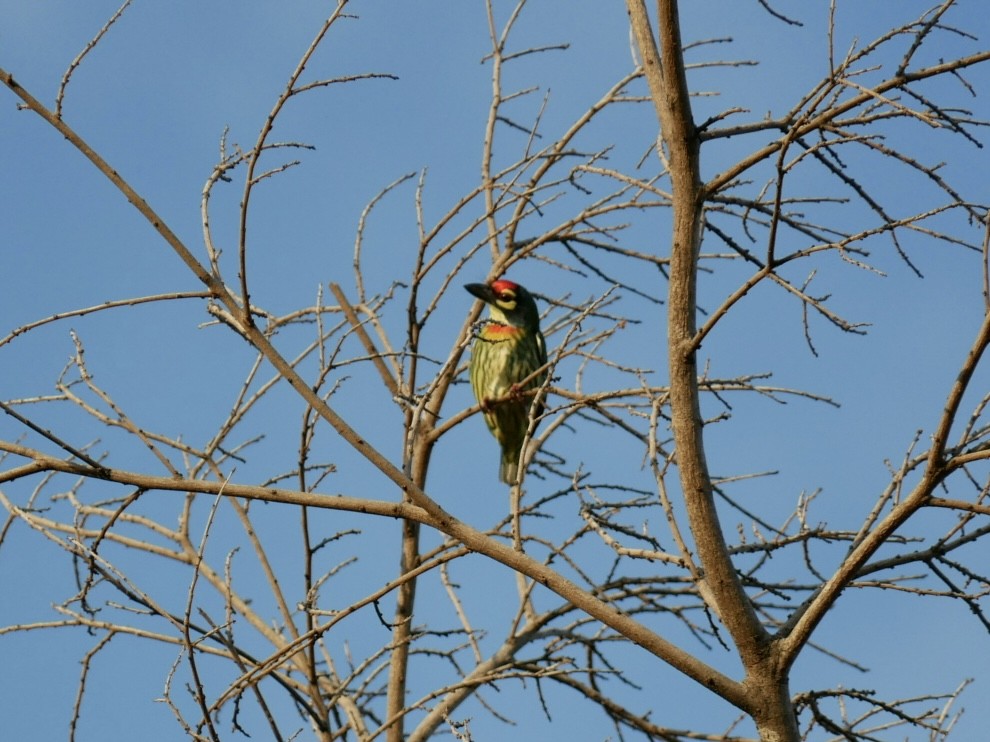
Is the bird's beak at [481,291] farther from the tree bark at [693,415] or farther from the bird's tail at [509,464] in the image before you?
the tree bark at [693,415]

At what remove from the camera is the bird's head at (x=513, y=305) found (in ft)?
19.7

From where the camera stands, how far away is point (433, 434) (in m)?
5.14


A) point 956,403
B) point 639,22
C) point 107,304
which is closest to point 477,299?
point 639,22

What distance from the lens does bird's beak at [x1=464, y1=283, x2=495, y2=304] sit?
5.64 meters

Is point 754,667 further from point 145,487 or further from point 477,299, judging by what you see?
point 477,299

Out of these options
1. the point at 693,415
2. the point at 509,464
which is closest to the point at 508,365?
the point at 509,464

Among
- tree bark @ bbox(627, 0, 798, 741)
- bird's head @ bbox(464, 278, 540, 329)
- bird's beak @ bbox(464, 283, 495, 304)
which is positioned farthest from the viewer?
bird's head @ bbox(464, 278, 540, 329)

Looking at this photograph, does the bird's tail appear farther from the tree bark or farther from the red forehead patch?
the tree bark

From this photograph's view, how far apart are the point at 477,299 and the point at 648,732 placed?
87.1 inches

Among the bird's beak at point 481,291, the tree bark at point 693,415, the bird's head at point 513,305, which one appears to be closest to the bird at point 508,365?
the bird's head at point 513,305

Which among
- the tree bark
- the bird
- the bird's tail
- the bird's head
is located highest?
the bird's head

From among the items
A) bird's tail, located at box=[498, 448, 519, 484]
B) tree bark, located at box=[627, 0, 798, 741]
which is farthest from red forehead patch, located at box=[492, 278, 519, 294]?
tree bark, located at box=[627, 0, 798, 741]

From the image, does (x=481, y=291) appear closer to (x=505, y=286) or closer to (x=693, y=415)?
(x=505, y=286)

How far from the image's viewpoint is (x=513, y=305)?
6.12 metres
